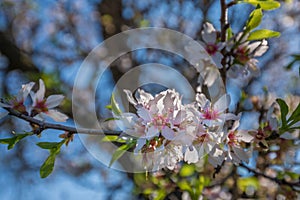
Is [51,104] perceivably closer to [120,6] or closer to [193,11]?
[193,11]

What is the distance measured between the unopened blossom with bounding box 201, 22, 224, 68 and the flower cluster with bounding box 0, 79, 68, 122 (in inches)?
16.2

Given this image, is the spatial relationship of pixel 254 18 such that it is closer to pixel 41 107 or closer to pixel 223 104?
pixel 223 104

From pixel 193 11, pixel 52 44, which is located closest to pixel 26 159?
pixel 52 44

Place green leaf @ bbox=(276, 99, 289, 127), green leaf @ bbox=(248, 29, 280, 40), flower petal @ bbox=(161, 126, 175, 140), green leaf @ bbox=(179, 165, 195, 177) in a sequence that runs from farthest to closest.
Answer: green leaf @ bbox=(179, 165, 195, 177) < green leaf @ bbox=(248, 29, 280, 40) < green leaf @ bbox=(276, 99, 289, 127) < flower petal @ bbox=(161, 126, 175, 140)

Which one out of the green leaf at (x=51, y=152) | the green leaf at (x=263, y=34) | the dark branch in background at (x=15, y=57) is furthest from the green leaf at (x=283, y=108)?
the dark branch in background at (x=15, y=57)

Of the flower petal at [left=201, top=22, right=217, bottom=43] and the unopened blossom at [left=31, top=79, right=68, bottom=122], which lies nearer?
the unopened blossom at [left=31, top=79, right=68, bottom=122]

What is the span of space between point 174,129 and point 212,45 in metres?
0.35

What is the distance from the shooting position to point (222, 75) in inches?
42.0

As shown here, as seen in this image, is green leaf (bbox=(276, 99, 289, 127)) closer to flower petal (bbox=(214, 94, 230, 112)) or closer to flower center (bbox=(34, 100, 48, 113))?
flower petal (bbox=(214, 94, 230, 112))

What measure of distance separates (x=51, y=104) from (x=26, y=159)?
7.11 feet

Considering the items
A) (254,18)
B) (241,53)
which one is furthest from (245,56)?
(254,18)

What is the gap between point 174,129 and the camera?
2.62 ft

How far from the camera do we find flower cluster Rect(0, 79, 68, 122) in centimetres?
91

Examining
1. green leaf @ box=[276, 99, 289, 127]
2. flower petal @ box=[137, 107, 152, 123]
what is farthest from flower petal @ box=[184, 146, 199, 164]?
green leaf @ box=[276, 99, 289, 127]
